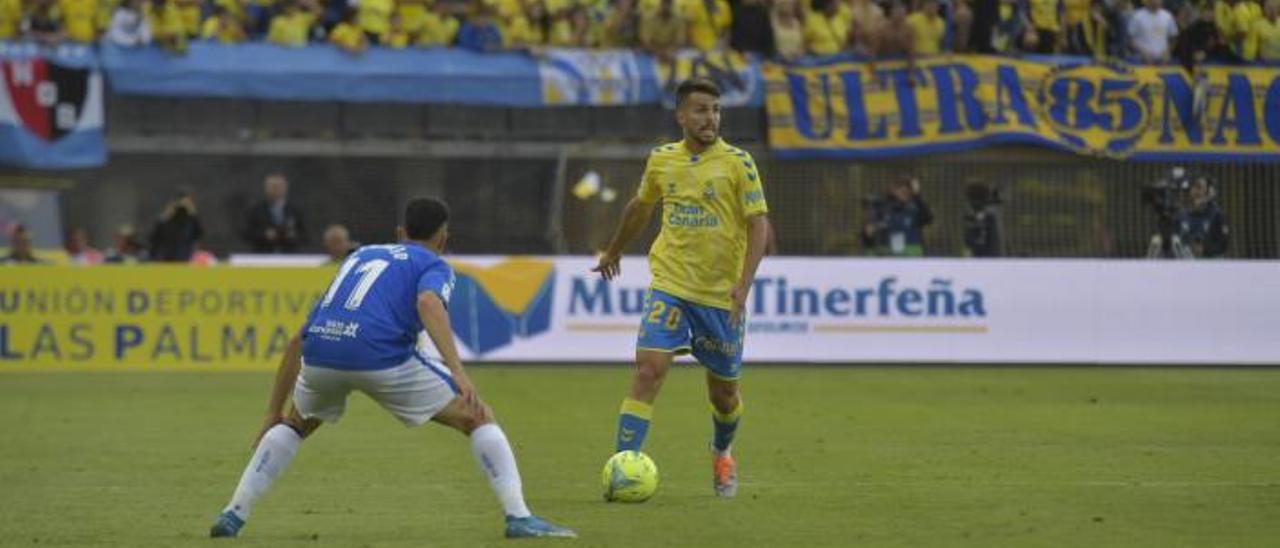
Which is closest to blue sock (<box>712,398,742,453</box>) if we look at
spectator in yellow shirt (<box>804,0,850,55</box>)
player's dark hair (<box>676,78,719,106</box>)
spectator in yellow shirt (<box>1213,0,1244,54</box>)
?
player's dark hair (<box>676,78,719,106</box>)

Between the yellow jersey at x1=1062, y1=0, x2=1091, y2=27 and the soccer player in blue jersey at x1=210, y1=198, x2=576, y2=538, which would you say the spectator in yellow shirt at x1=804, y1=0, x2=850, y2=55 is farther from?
the soccer player in blue jersey at x1=210, y1=198, x2=576, y2=538

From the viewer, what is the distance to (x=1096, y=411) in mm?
18562

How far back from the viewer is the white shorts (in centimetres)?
945

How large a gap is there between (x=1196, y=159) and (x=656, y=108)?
727 cm

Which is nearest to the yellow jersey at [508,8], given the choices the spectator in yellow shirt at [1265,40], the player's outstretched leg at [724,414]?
the spectator in yellow shirt at [1265,40]

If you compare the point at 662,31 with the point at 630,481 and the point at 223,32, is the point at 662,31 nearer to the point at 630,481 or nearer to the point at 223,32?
the point at 223,32

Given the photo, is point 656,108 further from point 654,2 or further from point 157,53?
point 157,53

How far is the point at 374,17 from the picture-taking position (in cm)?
2964

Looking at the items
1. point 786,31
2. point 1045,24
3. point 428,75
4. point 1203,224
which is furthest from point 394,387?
point 1045,24

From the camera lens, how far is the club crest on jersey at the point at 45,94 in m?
28.3

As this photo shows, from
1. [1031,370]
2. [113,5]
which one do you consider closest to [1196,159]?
[1031,370]

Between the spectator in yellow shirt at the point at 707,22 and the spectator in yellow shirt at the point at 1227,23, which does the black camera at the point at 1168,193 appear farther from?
the spectator in yellow shirt at the point at 707,22

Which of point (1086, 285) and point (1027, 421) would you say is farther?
point (1086, 285)

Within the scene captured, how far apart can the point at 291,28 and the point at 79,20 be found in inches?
107
